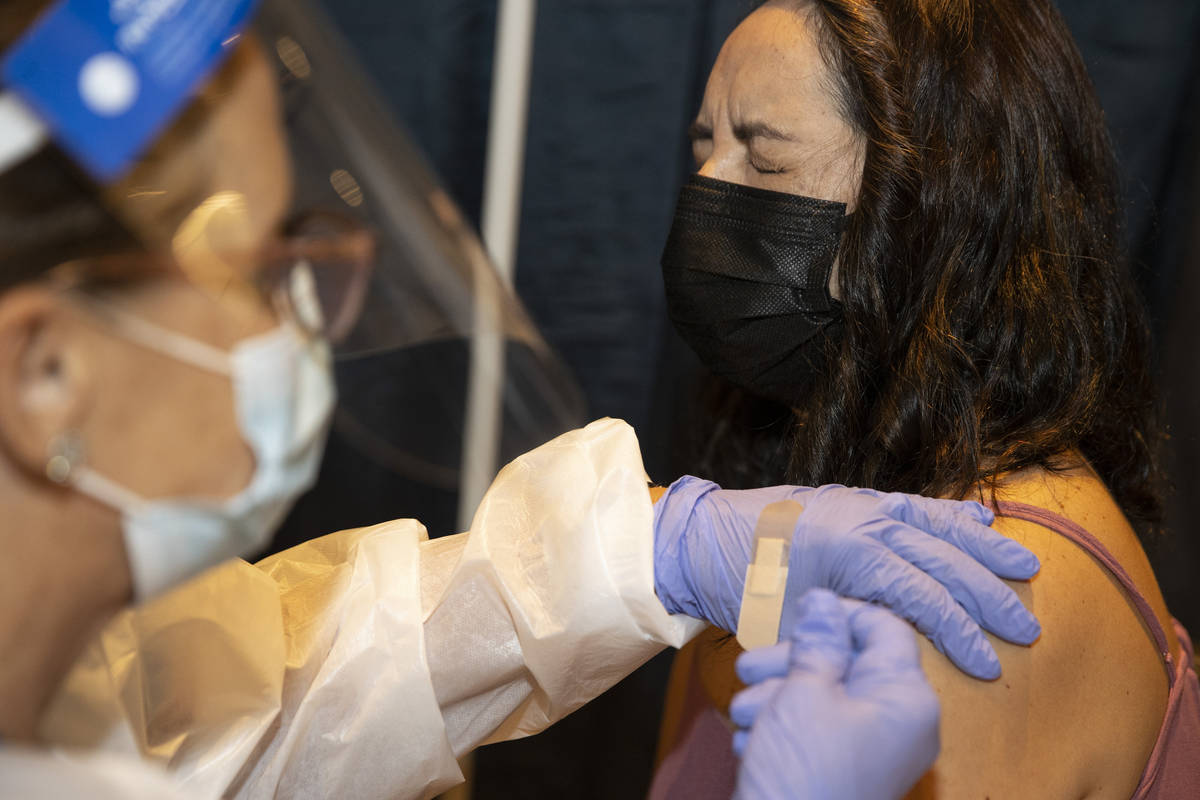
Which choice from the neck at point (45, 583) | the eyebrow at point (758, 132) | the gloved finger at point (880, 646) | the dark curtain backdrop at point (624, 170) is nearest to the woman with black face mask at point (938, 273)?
the eyebrow at point (758, 132)

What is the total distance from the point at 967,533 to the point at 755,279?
0.39 meters

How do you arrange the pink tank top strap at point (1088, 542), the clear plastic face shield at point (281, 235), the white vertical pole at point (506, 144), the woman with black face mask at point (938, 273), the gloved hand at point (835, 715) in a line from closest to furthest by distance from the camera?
1. the clear plastic face shield at point (281, 235)
2. the gloved hand at point (835, 715)
3. the pink tank top strap at point (1088, 542)
4. the woman with black face mask at point (938, 273)
5. the white vertical pole at point (506, 144)

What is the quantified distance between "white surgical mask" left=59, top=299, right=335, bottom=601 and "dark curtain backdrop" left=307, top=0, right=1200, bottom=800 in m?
1.05

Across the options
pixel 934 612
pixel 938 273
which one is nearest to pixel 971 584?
pixel 934 612

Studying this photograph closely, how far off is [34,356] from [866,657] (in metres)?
0.63

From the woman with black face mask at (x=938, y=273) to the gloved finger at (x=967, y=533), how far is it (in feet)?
0.23

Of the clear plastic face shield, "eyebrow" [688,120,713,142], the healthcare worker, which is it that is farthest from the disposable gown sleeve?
"eyebrow" [688,120,713,142]

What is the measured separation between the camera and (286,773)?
3.15 ft

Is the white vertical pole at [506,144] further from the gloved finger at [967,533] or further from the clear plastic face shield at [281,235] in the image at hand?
the gloved finger at [967,533]

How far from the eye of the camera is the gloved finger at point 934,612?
816 millimetres

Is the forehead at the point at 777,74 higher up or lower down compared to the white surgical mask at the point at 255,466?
higher up

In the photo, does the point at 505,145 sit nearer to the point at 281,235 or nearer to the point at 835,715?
the point at 281,235

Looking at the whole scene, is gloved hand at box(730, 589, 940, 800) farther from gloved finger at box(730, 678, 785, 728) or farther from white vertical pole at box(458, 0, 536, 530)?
white vertical pole at box(458, 0, 536, 530)

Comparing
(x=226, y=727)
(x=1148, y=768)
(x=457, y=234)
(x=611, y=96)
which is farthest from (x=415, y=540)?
(x=611, y=96)
